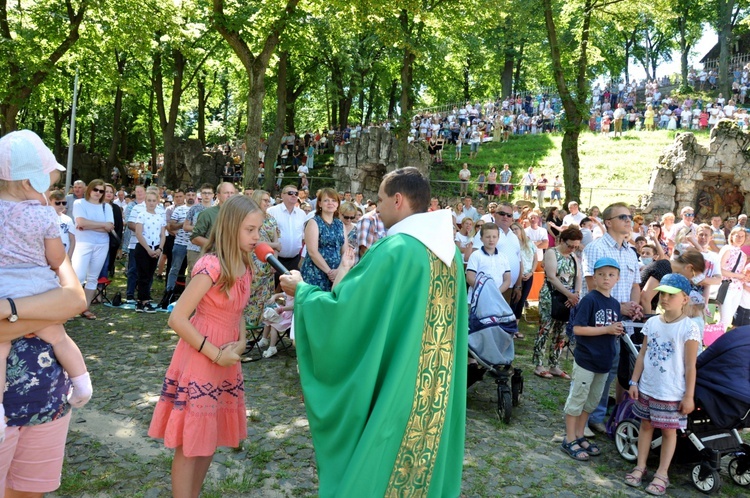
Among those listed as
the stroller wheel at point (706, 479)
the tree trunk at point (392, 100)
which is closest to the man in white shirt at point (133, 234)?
the stroller wheel at point (706, 479)

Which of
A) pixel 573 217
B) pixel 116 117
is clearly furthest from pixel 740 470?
pixel 116 117

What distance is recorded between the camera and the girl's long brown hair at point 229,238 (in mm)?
3264

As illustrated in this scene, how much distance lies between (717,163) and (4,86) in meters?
23.8

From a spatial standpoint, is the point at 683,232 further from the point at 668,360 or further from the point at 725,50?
the point at 725,50

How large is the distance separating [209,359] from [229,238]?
25.5 inches

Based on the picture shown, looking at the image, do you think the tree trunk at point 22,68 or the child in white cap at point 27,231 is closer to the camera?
the child in white cap at point 27,231

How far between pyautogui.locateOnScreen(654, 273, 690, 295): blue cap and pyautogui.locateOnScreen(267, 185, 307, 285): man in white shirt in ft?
16.2

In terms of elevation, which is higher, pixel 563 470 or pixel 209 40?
pixel 209 40

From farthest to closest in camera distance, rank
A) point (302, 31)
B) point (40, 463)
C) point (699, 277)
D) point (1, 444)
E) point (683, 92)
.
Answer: point (683, 92)
point (302, 31)
point (699, 277)
point (40, 463)
point (1, 444)

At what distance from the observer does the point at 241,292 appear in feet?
11.2

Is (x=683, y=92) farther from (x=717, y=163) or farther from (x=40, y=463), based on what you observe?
(x=40, y=463)

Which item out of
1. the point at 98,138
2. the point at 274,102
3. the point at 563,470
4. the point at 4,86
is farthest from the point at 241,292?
the point at 98,138

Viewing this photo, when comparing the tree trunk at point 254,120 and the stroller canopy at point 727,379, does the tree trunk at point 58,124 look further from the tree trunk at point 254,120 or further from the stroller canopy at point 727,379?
the stroller canopy at point 727,379

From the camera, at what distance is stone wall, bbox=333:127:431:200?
26.2 m
